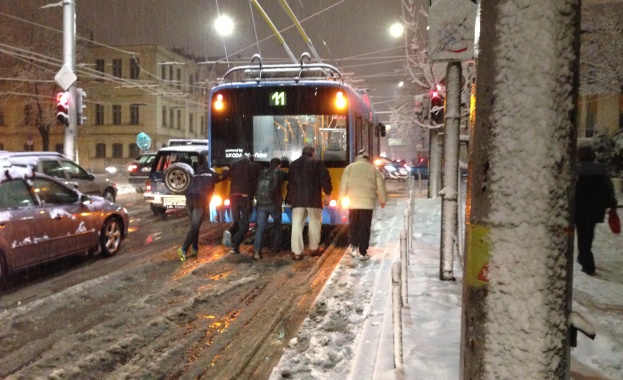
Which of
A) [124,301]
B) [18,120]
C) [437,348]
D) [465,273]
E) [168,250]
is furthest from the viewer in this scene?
[18,120]

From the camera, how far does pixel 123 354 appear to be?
5.01 m

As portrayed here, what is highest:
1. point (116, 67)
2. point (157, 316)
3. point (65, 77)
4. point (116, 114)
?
point (116, 67)

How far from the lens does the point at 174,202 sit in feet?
47.9

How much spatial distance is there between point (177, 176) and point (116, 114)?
46.8 m

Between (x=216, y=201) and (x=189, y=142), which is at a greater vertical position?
(x=189, y=142)

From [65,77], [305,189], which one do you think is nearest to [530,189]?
[305,189]

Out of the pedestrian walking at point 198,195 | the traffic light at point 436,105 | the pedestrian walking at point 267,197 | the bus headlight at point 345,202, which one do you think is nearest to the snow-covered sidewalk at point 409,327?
the bus headlight at point 345,202

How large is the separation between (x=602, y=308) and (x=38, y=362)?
5.88 m

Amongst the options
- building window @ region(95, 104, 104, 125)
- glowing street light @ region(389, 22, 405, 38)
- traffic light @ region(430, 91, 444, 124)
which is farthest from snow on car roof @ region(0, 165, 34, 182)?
building window @ region(95, 104, 104, 125)

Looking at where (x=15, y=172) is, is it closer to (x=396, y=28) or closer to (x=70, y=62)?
(x=70, y=62)

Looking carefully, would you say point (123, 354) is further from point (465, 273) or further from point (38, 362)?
point (465, 273)

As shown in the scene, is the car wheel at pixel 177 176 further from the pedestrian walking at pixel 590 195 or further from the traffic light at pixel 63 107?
the pedestrian walking at pixel 590 195

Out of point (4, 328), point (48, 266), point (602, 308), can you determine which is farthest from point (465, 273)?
point (48, 266)

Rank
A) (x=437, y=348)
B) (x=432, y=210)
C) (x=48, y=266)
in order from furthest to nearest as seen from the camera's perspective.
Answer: (x=432, y=210) → (x=48, y=266) → (x=437, y=348)
